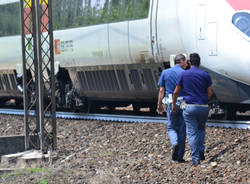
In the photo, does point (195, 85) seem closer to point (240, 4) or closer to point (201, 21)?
point (240, 4)

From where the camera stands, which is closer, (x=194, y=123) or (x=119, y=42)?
(x=194, y=123)

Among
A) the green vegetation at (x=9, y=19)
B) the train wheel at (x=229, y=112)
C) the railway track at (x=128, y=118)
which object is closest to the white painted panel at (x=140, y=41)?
the railway track at (x=128, y=118)

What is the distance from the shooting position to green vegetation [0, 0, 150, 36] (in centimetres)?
1231

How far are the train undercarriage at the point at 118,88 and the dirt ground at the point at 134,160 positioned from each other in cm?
89

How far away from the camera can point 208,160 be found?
8.22m

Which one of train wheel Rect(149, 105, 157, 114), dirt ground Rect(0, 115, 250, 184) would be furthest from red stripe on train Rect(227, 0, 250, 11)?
train wheel Rect(149, 105, 157, 114)

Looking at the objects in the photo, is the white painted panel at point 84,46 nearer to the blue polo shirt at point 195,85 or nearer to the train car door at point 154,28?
the train car door at point 154,28

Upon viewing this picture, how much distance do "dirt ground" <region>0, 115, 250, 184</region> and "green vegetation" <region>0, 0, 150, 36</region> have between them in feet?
7.94

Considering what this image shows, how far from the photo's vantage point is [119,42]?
12.7 metres

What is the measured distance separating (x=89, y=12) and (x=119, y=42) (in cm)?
140

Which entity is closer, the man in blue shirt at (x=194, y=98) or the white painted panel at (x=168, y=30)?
the man in blue shirt at (x=194, y=98)

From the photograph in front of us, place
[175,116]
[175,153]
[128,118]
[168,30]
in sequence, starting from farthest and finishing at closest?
[128,118]
[168,30]
[175,116]
[175,153]

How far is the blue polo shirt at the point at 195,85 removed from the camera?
7.77m

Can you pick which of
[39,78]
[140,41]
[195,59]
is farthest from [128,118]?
[195,59]
